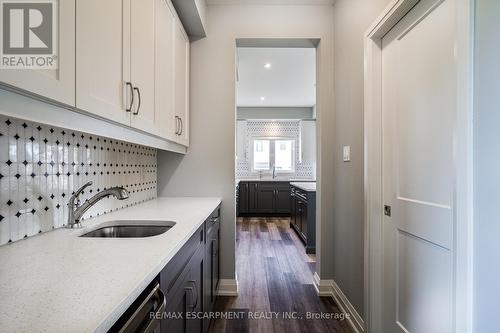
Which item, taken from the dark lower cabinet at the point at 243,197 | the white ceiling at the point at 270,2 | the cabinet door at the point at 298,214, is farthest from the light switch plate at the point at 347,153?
the dark lower cabinet at the point at 243,197

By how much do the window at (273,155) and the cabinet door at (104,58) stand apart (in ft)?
19.5

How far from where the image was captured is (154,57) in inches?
61.0

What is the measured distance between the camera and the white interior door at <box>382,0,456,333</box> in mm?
1127

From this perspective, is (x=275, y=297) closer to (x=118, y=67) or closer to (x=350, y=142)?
(x=350, y=142)

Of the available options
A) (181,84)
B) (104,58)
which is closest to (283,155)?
(181,84)

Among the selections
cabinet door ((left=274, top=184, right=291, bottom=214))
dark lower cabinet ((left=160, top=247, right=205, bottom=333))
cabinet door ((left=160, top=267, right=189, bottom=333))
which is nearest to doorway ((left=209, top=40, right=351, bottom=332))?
cabinet door ((left=274, top=184, right=291, bottom=214))

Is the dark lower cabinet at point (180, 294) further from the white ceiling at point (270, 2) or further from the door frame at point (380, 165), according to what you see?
the white ceiling at point (270, 2)

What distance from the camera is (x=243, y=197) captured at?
639 centimetres

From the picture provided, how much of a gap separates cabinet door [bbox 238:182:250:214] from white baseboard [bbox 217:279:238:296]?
3937mm

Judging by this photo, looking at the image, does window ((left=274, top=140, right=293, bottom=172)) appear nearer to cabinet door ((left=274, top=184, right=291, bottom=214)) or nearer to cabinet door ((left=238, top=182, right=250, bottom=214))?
cabinet door ((left=274, top=184, right=291, bottom=214))

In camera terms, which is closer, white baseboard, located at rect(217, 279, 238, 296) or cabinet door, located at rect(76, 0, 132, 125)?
cabinet door, located at rect(76, 0, 132, 125)

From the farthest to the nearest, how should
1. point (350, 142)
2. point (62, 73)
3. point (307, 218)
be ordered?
point (307, 218) → point (350, 142) → point (62, 73)

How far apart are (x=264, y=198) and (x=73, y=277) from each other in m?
5.80

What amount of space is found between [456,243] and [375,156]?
2.47 ft
